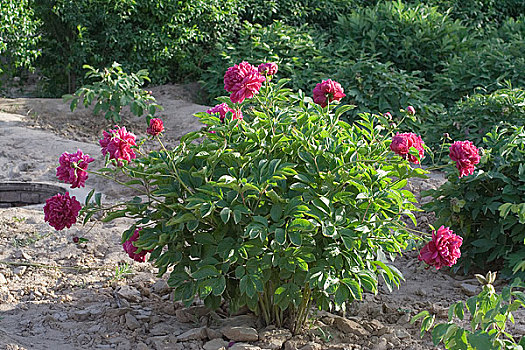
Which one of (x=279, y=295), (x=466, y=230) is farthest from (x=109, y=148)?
(x=466, y=230)

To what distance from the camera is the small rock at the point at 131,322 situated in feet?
10.7

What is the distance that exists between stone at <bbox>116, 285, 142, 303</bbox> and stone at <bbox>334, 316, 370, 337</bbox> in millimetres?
1090

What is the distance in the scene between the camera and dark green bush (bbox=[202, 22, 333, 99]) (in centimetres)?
791

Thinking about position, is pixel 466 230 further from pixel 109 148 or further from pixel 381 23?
pixel 381 23

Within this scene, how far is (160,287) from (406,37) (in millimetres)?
5978

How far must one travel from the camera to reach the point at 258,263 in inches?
110

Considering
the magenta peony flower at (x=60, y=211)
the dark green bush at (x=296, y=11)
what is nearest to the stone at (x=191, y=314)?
the magenta peony flower at (x=60, y=211)

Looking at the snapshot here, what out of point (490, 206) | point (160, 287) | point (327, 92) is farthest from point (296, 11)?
point (327, 92)

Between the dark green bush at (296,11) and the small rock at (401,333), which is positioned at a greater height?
the dark green bush at (296,11)

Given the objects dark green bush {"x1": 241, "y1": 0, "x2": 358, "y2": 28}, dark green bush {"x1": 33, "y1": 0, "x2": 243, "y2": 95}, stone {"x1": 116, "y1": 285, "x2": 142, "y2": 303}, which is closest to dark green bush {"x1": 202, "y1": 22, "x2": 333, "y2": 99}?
dark green bush {"x1": 33, "y1": 0, "x2": 243, "y2": 95}

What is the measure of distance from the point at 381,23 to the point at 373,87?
1.82m

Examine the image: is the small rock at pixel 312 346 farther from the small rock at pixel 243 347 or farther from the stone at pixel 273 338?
the small rock at pixel 243 347

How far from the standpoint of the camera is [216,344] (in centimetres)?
A: 304

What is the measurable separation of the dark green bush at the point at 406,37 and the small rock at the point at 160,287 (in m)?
5.56
